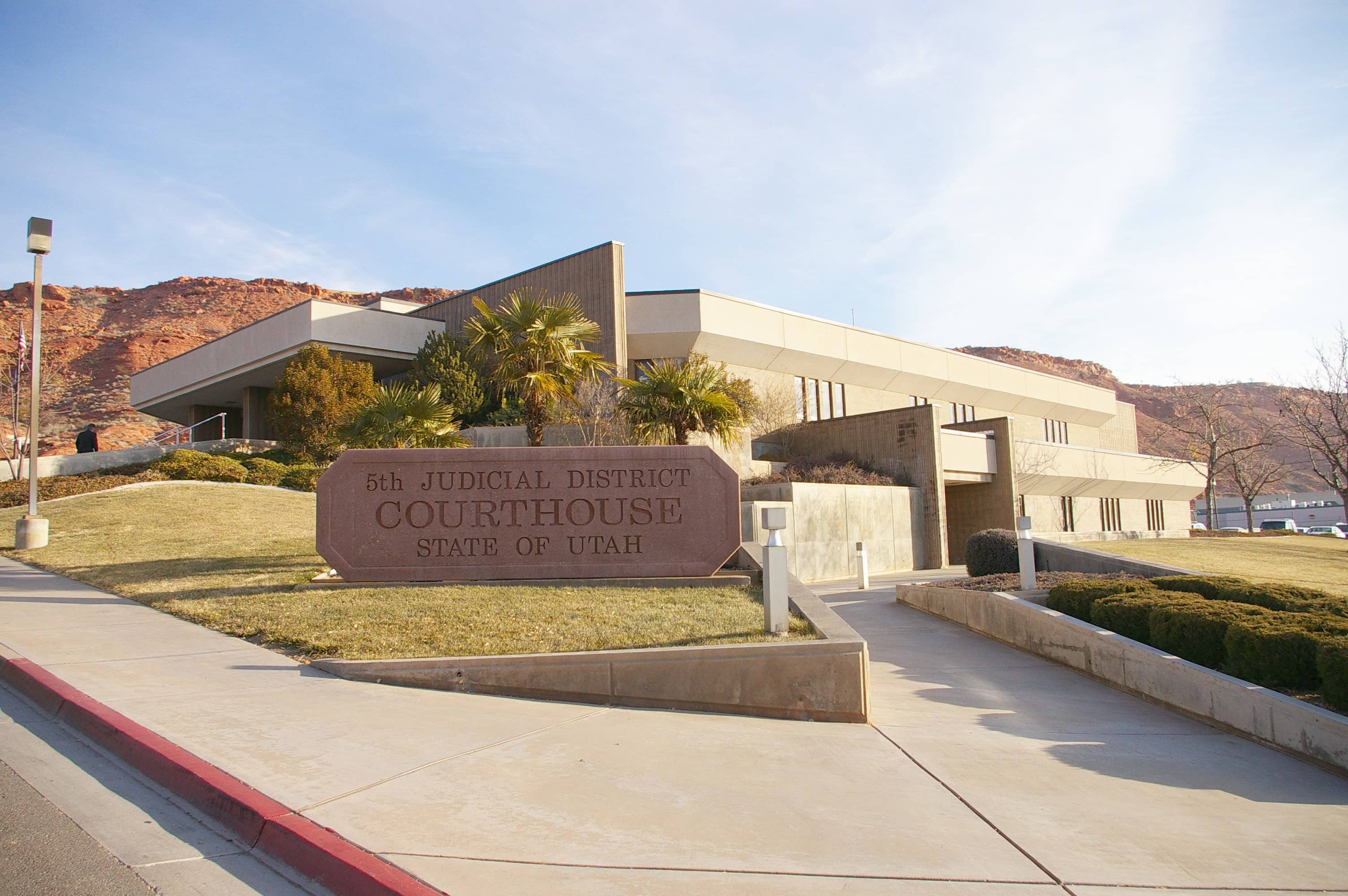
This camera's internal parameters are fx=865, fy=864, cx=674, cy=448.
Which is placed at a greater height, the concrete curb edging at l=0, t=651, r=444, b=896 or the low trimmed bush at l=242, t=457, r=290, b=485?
the low trimmed bush at l=242, t=457, r=290, b=485

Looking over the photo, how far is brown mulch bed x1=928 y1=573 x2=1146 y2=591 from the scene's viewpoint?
43.3ft

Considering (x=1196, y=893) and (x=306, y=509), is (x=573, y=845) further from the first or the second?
(x=306, y=509)

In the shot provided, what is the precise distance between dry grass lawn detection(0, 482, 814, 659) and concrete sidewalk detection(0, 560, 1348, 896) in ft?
2.47

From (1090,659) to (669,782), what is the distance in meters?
6.34

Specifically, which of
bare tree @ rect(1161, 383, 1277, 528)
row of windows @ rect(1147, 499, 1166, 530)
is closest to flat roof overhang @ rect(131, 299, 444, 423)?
bare tree @ rect(1161, 383, 1277, 528)

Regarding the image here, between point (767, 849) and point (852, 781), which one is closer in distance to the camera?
point (767, 849)

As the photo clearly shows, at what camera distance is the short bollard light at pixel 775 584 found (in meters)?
8.09

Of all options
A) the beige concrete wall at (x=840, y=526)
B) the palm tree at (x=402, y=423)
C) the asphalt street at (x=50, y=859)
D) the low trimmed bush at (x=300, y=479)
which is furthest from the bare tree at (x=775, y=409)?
the asphalt street at (x=50, y=859)

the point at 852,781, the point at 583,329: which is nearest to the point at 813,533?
the point at 583,329

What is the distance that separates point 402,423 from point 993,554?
11452 millimetres

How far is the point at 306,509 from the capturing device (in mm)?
20062

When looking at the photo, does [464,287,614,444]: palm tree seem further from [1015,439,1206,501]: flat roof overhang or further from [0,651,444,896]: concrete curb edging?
[1015,439,1206,501]: flat roof overhang

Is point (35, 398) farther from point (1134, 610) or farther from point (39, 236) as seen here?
point (1134, 610)

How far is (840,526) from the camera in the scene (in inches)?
854
